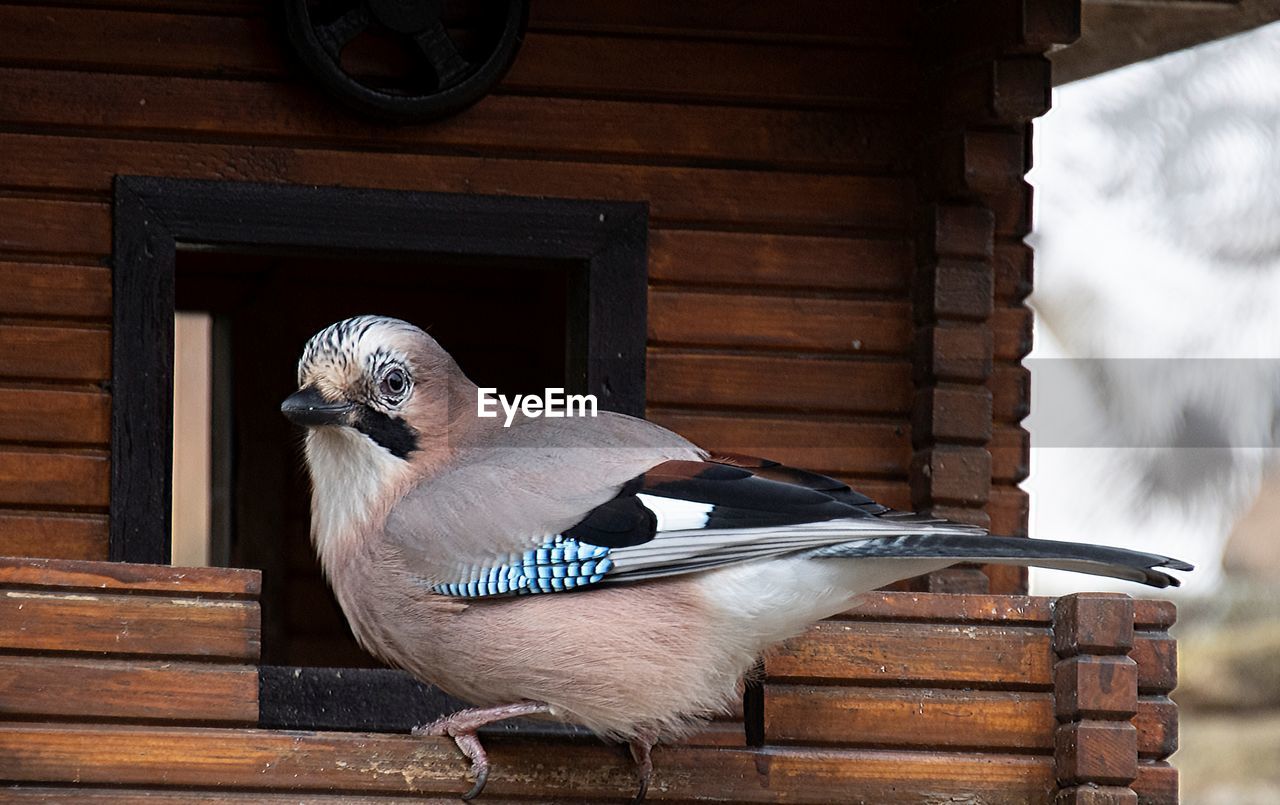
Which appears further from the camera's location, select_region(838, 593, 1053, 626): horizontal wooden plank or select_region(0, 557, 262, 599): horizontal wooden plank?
select_region(838, 593, 1053, 626): horizontal wooden plank

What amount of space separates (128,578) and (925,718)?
4.63ft

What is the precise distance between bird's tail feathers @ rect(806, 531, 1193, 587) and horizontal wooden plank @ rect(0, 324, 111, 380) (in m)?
2.01

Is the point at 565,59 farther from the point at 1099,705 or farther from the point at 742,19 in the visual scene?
the point at 1099,705

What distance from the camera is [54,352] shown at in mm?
4262

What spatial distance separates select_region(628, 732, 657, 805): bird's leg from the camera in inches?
125

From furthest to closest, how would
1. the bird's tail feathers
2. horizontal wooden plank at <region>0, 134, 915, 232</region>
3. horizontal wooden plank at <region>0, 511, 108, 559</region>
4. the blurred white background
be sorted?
the blurred white background, horizontal wooden plank at <region>0, 134, 915, 232</region>, horizontal wooden plank at <region>0, 511, 108, 559</region>, the bird's tail feathers

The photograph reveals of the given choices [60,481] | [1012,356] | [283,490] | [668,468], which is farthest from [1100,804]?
[283,490]

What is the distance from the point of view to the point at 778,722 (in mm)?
3324

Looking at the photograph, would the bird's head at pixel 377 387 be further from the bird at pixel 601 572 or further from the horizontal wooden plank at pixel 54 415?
the horizontal wooden plank at pixel 54 415

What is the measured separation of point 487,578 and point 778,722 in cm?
61

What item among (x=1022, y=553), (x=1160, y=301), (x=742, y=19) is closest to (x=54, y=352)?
(x=742, y=19)

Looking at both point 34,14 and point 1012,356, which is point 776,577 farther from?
point 34,14

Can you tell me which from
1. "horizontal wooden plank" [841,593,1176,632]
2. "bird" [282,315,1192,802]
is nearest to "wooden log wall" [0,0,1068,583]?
"horizontal wooden plank" [841,593,1176,632]

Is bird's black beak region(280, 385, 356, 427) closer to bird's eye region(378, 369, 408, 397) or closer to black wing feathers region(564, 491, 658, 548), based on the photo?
bird's eye region(378, 369, 408, 397)
